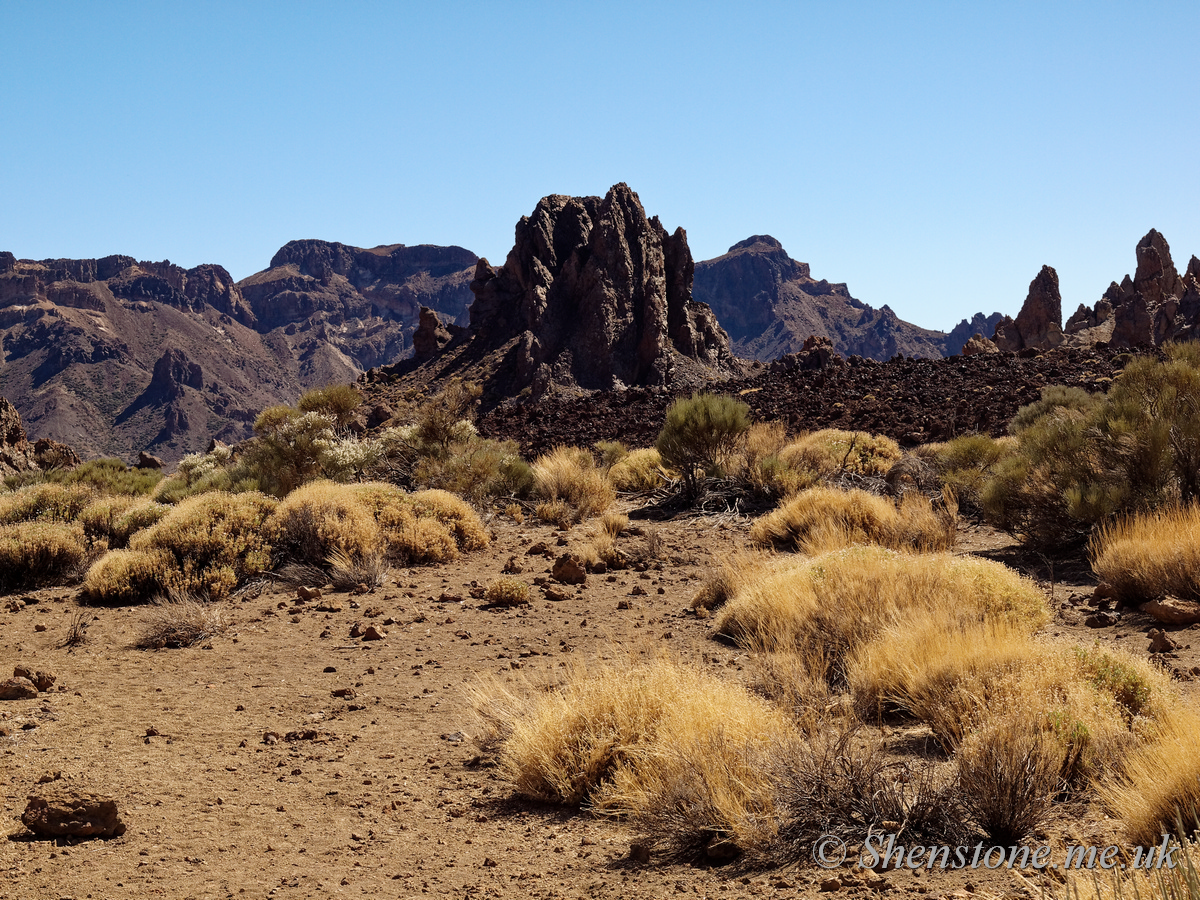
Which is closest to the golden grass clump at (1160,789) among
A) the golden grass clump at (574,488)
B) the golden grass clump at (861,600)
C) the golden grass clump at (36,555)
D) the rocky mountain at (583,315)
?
the golden grass clump at (861,600)

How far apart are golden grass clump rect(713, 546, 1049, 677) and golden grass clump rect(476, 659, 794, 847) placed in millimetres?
1747

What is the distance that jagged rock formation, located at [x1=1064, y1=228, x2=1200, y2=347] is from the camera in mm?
53844

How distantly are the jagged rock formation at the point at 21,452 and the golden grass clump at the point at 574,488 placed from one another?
48.1 ft

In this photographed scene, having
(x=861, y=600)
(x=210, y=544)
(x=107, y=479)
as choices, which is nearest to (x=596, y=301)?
(x=107, y=479)

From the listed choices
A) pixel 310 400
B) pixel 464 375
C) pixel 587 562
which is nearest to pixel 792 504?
pixel 587 562

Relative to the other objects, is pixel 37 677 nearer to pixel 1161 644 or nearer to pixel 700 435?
pixel 1161 644

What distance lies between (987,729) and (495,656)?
5.12m

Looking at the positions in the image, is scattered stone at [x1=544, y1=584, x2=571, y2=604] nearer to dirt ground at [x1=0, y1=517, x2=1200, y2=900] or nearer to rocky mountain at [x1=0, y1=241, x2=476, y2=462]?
dirt ground at [x1=0, y1=517, x2=1200, y2=900]

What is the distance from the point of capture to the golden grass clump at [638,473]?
18.9 metres

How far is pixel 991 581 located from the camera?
7.37m

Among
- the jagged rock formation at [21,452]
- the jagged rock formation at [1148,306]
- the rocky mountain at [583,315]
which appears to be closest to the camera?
the jagged rock formation at [21,452]

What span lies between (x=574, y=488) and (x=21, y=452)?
17335mm

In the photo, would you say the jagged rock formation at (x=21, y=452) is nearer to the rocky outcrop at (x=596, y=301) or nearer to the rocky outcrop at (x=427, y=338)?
the rocky outcrop at (x=596, y=301)

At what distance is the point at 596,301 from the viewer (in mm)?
61844
